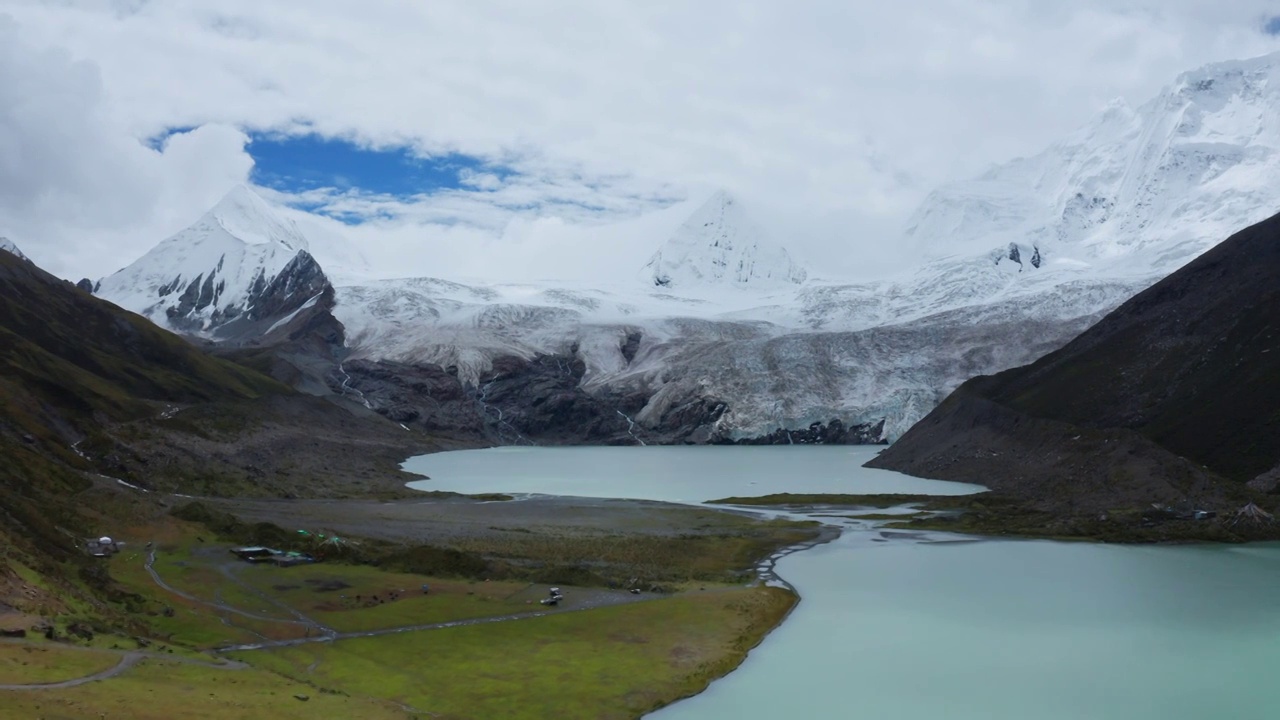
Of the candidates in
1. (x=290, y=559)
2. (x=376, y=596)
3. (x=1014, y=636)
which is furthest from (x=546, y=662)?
(x=1014, y=636)

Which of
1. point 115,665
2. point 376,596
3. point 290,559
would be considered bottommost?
point 376,596

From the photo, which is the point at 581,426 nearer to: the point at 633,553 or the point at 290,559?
the point at 633,553

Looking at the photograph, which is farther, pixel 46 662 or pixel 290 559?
pixel 290 559

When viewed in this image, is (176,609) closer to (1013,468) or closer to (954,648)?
(954,648)

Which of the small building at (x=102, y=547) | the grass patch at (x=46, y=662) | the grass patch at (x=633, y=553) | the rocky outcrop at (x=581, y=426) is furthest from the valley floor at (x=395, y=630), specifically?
the rocky outcrop at (x=581, y=426)

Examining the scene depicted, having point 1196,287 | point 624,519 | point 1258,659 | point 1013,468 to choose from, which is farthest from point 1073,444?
point 1258,659

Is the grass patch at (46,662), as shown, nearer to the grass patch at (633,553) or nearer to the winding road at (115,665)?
the winding road at (115,665)
